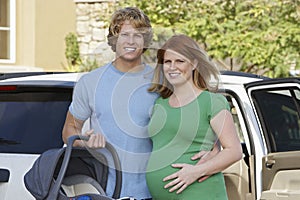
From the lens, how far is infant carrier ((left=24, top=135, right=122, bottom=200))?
403 cm

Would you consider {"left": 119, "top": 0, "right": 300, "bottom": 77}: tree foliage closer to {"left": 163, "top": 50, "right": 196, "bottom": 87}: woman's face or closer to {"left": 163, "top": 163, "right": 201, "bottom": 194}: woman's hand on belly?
{"left": 163, "top": 50, "right": 196, "bottom": 87}: woman's face

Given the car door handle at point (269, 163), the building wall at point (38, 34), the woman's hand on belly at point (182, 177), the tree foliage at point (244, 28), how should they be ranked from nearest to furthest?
the woman's hand on belly at point (182, 177) < the car door handle at point (269, 163) < the tree foliage at point (244, 28) < the building wall at point (38, 34)

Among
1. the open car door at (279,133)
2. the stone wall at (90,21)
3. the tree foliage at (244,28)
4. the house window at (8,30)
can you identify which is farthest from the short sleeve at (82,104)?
the house window at (8,30)

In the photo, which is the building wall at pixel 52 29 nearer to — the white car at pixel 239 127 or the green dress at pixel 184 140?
the white car at pixel 239 127

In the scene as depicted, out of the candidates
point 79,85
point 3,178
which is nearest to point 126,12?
point 79,85

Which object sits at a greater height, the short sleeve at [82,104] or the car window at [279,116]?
the short sleeve at [82,104]

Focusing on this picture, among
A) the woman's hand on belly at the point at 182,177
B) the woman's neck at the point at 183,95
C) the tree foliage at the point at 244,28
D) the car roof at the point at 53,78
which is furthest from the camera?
the tree foliage at the point at 244,28

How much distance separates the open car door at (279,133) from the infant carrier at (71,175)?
143 centimetres

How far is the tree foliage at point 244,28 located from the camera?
11.7 metres

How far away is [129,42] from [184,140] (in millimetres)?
581

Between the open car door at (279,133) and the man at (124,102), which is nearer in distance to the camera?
the man at (124,102)

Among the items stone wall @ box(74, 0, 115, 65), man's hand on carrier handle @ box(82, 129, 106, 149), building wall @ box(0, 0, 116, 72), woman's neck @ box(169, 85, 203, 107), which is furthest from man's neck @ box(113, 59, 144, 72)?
stone wall @ box(74, 0, 115, 65)

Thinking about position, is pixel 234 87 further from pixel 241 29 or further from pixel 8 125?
pixel 241 29

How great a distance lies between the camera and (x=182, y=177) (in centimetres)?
398
